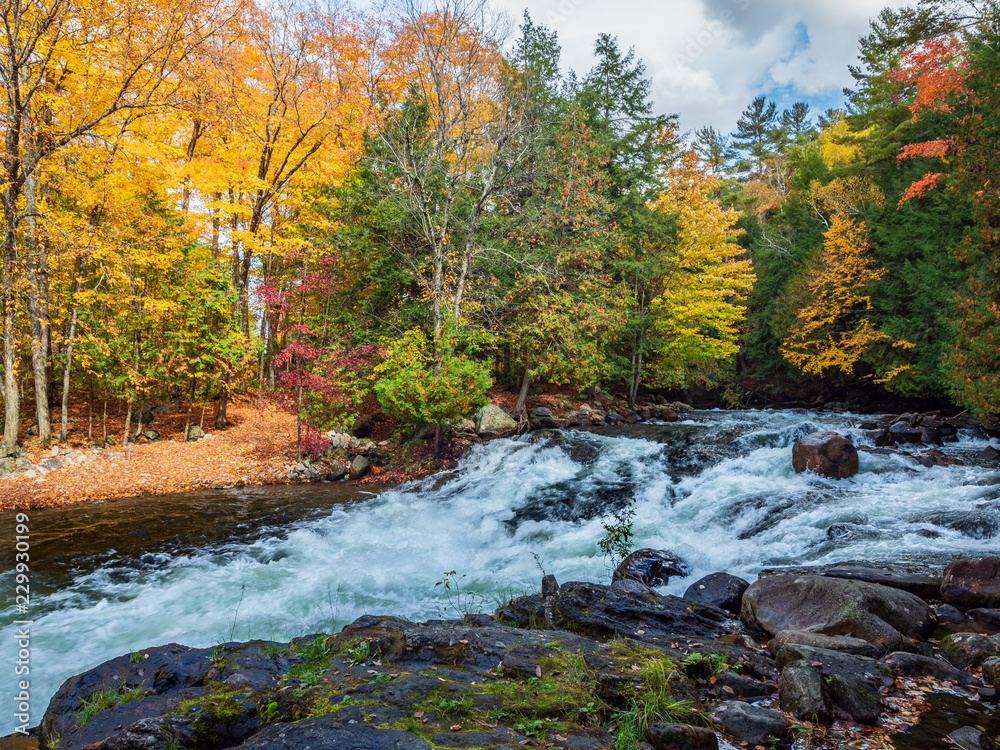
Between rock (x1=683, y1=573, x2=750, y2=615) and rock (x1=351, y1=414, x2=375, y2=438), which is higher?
rock (x1=351, y1=414, x2=375, y2=438)

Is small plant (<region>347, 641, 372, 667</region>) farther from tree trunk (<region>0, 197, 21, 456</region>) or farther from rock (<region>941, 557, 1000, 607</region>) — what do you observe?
tree trunk (<region>0, 197, 21, 456</region>)

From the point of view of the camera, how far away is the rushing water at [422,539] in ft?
16.8

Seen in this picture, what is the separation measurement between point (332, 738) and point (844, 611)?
4242 mm

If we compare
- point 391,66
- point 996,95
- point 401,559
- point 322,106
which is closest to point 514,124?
point 391,66

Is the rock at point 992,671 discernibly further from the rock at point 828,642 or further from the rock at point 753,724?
the rock at point 753,724

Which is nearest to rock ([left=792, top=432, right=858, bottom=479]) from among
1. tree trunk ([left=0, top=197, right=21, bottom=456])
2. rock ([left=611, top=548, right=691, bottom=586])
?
rock ([left=611, top=548, right=691, bottom=586])

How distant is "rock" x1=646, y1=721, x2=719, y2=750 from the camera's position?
101 inches

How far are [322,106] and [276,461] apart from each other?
33.8 ft

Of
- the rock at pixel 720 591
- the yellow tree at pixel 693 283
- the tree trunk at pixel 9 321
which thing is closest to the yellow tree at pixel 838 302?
the yellow tree at pixel 693 283

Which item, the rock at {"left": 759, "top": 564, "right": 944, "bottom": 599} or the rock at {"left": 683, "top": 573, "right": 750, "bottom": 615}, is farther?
the rock at {"left": 683, "top": 573, "right": 750, "bottom": 615}

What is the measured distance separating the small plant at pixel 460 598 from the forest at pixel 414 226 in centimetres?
519

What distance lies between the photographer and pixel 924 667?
11.4ft

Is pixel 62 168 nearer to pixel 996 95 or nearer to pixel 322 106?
pixel 322 106

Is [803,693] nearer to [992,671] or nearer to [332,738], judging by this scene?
[992,671]
